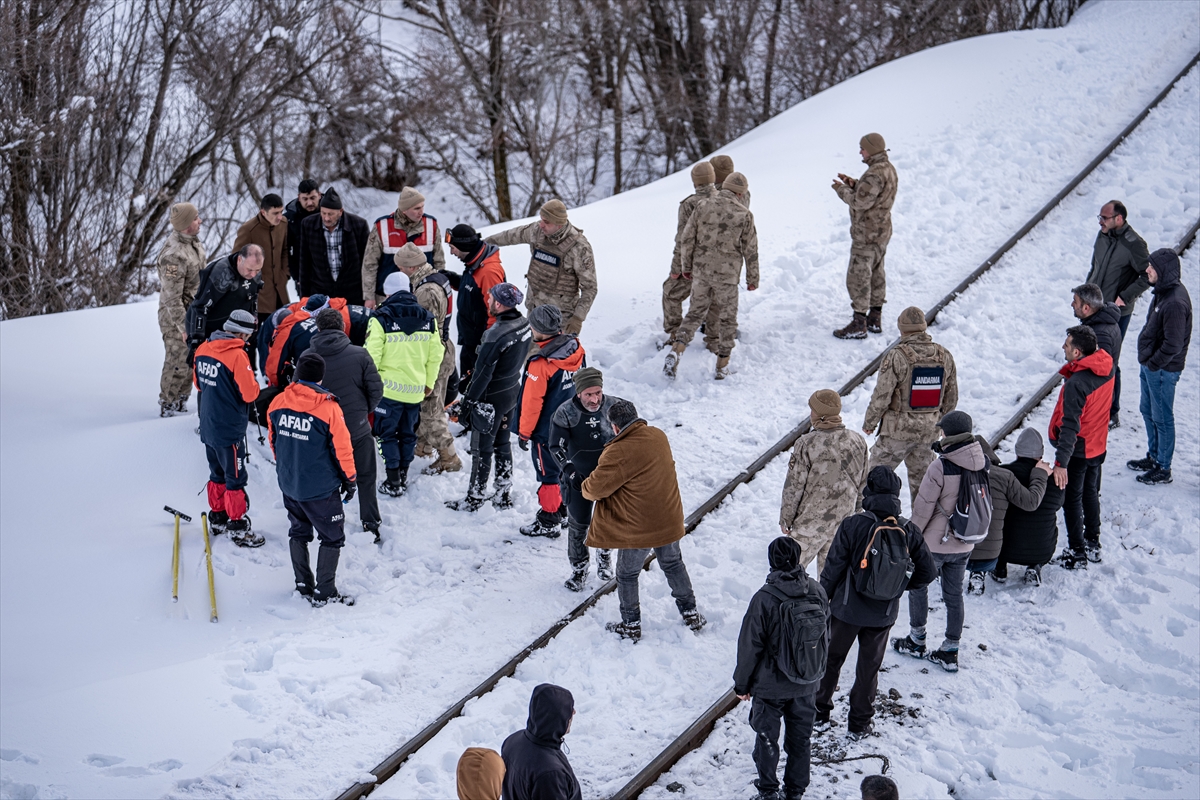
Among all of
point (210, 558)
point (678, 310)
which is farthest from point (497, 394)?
point (678, 310)

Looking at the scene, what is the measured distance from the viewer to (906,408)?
25.5 feet

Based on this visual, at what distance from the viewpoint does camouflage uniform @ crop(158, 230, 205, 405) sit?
30.5ft

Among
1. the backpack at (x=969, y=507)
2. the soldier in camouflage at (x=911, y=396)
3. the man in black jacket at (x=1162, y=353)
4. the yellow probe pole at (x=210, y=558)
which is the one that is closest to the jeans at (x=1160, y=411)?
the man in black jacket at (x=1162, y=353)

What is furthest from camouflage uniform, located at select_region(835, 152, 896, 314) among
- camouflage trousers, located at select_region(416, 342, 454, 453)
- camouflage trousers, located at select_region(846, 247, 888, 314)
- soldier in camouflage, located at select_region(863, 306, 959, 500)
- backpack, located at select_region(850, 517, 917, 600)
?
backpack, located at select_region(850, 517, 917, 600)

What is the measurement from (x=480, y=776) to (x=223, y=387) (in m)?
4.62

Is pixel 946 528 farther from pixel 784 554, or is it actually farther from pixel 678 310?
pixel 678 310

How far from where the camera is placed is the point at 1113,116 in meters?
15.9

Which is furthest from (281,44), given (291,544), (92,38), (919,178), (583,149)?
(291,544)

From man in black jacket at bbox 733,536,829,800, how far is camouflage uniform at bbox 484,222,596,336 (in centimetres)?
476

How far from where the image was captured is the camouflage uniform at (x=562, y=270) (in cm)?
970

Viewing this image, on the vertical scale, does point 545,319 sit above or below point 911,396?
above

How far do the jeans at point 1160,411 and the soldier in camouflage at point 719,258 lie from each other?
370cm

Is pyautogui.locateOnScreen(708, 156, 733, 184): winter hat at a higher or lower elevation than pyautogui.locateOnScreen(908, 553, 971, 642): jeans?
higher

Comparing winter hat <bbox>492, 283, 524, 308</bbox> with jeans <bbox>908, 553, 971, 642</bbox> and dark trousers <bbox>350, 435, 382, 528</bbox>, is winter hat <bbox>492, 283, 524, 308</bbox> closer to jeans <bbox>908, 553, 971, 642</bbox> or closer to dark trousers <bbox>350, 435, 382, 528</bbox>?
dark trousers <bbox>350, 435, 382, 528</bbox>
